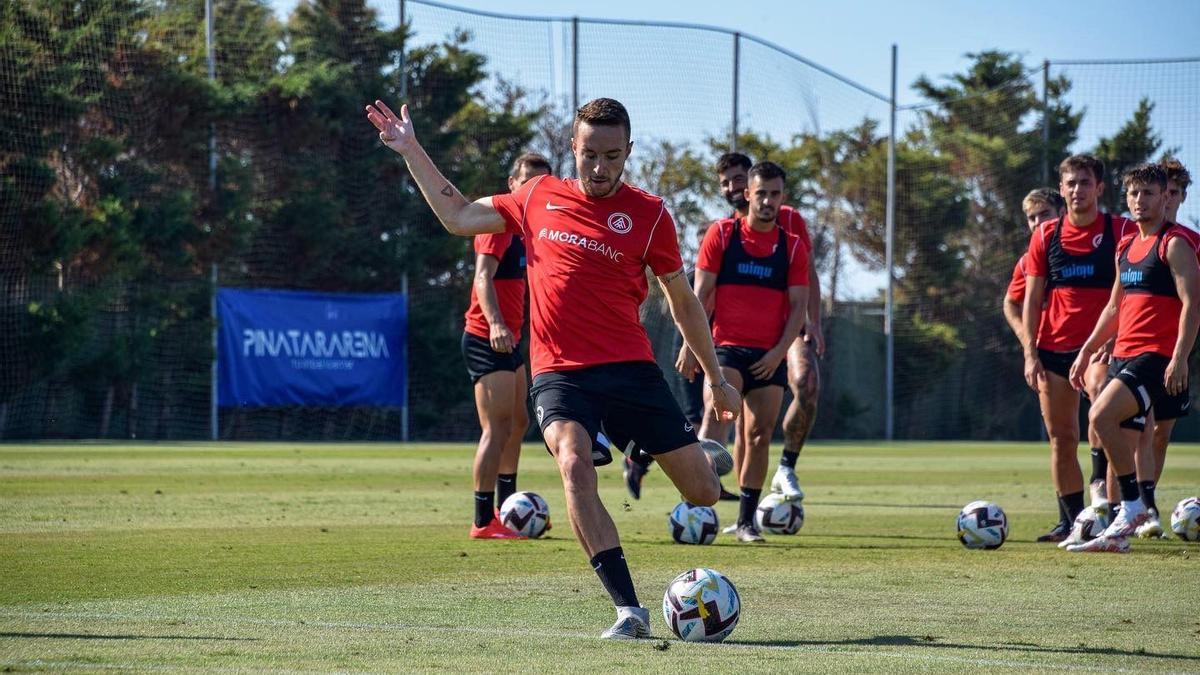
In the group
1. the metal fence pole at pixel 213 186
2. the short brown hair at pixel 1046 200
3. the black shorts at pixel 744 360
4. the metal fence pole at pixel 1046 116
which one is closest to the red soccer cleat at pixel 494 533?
the black shorts at pixel 744 360

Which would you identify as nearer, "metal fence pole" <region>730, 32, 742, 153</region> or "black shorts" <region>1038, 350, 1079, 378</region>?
"black shorts" <region>1038, 350, 1079, 378</region>

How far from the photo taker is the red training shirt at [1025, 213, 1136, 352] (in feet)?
34.8

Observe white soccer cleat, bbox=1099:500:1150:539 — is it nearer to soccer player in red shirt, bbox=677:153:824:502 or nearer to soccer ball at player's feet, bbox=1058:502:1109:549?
soccer ball at player's feet, bbox=1058:502:1109:549

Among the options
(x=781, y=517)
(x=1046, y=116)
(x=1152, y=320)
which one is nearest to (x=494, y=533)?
(x=781, y=517)

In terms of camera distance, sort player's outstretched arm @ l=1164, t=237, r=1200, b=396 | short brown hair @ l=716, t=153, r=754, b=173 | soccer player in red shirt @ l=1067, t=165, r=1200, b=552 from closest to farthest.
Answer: player's outstretched arm @ l=1164, t=237, r=1200, b=396
soccer player in red shirt @ l=1067, t=165, r=1200, b=552
short brown hair @ l=716, t=153, r=754, b=173

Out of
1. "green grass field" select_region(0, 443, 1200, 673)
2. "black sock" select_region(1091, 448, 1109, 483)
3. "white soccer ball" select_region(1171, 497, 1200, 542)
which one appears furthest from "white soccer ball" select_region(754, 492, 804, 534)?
"white soccer ball" select_region(1171, 497, 1200, 542)

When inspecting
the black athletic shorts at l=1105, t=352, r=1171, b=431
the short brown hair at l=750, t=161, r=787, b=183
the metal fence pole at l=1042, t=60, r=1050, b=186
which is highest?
the metal fence pole at l=1042, t=60, r=1050, b=186

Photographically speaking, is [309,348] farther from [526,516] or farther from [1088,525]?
[1088,525]

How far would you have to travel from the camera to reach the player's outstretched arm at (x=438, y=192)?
650cm

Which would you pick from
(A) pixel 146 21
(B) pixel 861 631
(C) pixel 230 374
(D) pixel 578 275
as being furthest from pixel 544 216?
(A) pixel 146 21

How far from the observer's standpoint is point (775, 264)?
10938 mm

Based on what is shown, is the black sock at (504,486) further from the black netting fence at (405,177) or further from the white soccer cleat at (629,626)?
the black netting fence at (405,177)

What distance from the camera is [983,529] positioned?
31.5 ft

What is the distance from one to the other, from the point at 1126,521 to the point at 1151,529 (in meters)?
0.96
